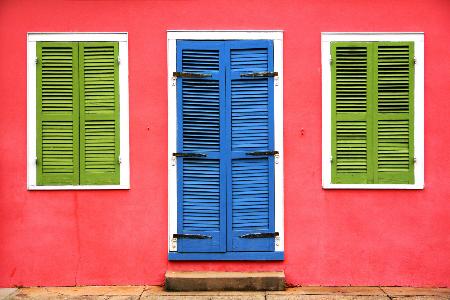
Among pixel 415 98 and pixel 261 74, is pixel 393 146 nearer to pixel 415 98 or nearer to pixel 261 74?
pixel 415 98

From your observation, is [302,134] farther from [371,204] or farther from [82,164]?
[82,164]

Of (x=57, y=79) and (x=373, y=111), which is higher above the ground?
Result: (x=57, y=79)

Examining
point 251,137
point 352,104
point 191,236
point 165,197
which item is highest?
point 352,104

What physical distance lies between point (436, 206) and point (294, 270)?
1.62m

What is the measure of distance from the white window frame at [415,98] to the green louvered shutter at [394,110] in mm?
52

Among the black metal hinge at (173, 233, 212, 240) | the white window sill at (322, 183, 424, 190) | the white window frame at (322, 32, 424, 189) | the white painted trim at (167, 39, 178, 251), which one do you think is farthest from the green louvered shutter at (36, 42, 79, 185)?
the white window sill at (322, 183, 424, 190)

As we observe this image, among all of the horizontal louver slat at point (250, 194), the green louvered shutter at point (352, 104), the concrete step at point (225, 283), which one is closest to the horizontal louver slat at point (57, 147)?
the concrete step at point (225, 283)

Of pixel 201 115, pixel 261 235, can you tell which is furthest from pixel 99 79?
pixel 261 235

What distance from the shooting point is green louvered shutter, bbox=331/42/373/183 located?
20.2 feet

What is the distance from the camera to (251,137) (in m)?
6.18

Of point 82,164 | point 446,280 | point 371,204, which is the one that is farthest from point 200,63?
point 446,280

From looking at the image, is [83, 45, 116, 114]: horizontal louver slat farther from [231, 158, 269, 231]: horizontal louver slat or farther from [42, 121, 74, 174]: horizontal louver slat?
[231, 158, 269, 231]: horizontal louver slat

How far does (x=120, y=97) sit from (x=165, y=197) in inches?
45.2

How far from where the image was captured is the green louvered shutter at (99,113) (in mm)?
6199
